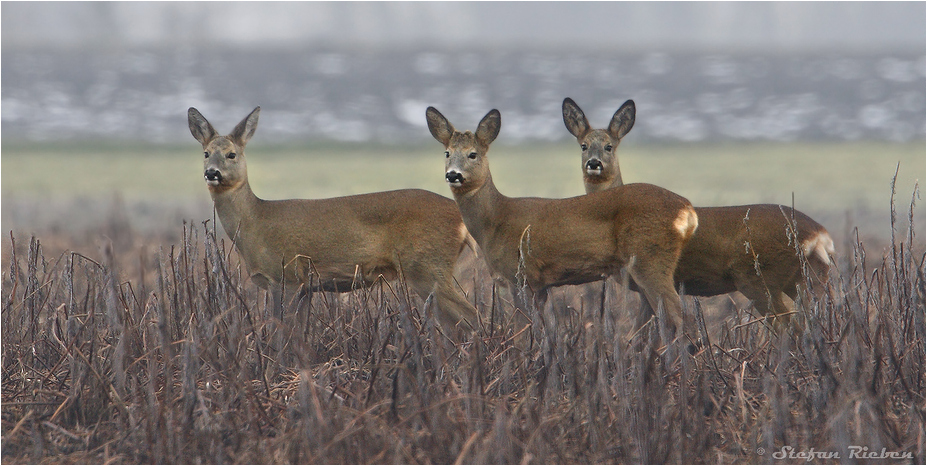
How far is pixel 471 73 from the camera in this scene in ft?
196

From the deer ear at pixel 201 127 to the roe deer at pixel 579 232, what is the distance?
1562 mm

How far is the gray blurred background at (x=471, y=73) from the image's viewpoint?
149ft

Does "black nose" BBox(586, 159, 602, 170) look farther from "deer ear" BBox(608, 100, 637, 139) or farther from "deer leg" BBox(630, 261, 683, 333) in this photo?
"deer leg" BBox(630, 261, 683, 333)

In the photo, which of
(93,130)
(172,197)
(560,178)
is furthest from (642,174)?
(93,130)

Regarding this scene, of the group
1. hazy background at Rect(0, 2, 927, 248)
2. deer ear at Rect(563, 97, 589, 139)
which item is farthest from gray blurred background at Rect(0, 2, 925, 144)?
deer ear at Rect(563, 97, 589, 139)

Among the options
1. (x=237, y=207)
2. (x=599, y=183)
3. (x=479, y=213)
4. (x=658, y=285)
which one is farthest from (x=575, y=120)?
(x=237, y=207)

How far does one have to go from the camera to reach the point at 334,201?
6.99m

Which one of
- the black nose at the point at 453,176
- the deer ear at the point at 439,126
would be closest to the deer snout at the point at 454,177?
the black nose at the point at 453,176

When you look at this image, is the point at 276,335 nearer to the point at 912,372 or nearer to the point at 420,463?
the point at 420,463

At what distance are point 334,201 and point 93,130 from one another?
41.9 m

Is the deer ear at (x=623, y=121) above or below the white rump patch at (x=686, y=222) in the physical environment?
above

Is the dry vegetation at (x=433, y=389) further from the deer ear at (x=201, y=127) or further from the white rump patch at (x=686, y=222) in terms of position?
the deer ear at (x=201, y=127)

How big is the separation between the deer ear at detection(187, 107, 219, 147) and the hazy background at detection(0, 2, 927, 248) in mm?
8360

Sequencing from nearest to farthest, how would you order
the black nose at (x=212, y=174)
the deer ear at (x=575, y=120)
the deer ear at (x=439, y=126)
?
the black nose at (x=212, y=174)
the deer ear at (x=439, y=126)
the deer ear at (x=575, y=120)
